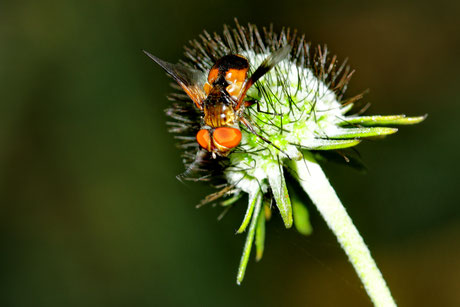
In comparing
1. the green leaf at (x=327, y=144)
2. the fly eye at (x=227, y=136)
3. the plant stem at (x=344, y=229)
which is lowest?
the plant stem at (x=344, y=229)

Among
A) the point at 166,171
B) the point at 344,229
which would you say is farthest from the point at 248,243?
the point at 166,171

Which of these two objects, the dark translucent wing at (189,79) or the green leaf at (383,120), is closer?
the green leaf at (383,120)

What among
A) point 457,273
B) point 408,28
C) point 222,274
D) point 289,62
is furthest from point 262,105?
point 408,28

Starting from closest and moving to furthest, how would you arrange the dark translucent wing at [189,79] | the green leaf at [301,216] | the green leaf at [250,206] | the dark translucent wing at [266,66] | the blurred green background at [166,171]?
1. the dark translucent wing at [266,66]
2. the green leaf at [250,206]
3. the dark translucent wing at [189,79]
4. the green leaf at [301,216]
5. the blurred green background at [166,171]

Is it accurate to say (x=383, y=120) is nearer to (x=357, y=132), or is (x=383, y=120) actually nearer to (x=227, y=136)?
(x=357, y=132)

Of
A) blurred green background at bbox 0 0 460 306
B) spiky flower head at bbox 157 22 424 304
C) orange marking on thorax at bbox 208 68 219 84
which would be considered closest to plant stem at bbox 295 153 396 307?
spiky flower head at bbox 157 22 424 304

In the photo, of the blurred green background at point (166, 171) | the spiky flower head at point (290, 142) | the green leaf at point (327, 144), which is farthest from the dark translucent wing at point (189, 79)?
the blurred green background at point (166, 171)

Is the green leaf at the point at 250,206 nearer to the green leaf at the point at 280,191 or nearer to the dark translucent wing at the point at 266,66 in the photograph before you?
the green leaf at the point at 280,191
